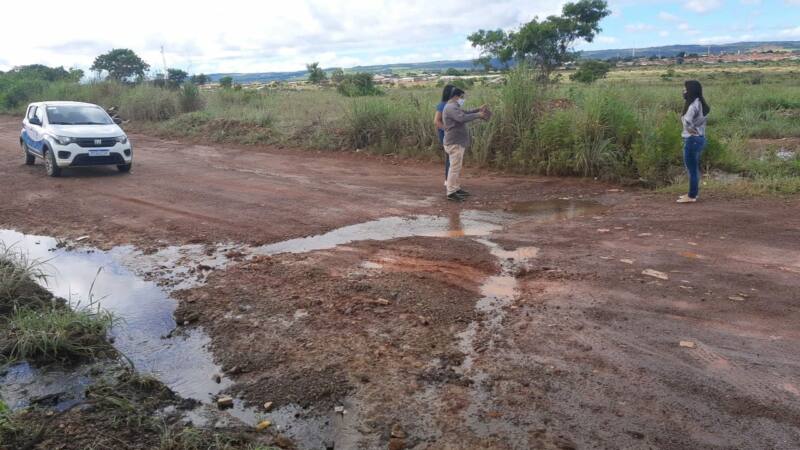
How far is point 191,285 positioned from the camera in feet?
20.8

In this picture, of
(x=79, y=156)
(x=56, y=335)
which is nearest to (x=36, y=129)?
(x=79, y=156)

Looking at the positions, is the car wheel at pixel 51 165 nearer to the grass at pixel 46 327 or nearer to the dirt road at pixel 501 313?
the dirt road at pixel 501 313

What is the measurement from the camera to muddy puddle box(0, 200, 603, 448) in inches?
157

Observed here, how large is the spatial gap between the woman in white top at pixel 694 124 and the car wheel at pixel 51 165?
39.9 ft

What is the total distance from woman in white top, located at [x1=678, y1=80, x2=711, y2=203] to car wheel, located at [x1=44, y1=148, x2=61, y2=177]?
39.9 feet

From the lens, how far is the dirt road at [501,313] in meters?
3.77

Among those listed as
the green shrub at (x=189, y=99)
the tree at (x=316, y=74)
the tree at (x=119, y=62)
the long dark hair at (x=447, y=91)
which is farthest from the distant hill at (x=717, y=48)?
the long dark hair at (x=447, y=91)

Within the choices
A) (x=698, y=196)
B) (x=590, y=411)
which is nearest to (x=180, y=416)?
(x=590, y=411)

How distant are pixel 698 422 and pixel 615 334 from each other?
1218 mm

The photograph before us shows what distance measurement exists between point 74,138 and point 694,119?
38.8 feet

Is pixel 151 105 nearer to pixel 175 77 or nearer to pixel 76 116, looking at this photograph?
pixel 175 77

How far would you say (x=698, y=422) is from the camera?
364 cm

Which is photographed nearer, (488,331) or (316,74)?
(488,331)

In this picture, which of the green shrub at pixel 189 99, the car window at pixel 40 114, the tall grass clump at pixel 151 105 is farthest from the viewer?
the green shrub at pixel 189 99
